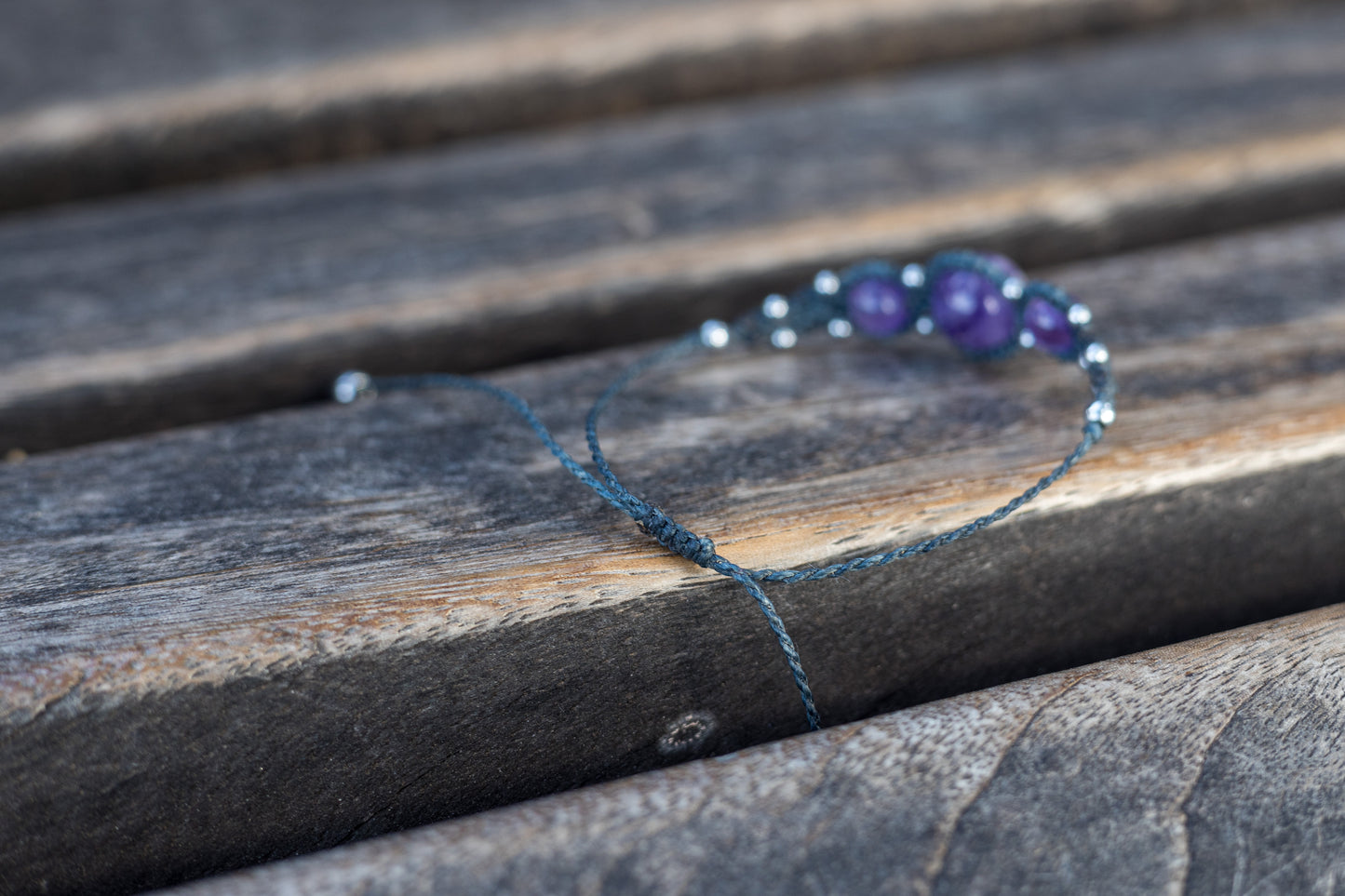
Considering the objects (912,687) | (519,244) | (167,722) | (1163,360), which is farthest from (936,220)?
(167,722)

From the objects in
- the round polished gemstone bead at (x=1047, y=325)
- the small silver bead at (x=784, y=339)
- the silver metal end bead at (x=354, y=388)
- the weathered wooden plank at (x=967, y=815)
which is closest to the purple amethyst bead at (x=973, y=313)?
the round polished gemstone bead at (x=1047, y=325)

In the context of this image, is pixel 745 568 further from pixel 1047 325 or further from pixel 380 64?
pixel 380 64

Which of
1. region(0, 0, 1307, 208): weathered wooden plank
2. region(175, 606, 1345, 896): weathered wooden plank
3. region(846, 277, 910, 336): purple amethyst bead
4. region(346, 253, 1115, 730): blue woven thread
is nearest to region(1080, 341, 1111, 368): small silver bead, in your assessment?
region(346, 253, 1115, 730): blue woven thread

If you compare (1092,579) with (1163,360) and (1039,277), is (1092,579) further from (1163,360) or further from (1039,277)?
(1039,277)

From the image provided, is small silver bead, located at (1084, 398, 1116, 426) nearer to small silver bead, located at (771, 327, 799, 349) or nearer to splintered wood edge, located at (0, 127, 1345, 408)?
small silver bead, located at (771, 327, 799, 349)

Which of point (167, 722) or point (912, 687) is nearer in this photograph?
point (167, 722)

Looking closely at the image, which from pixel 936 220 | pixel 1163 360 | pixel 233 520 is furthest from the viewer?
pixel 936 220
